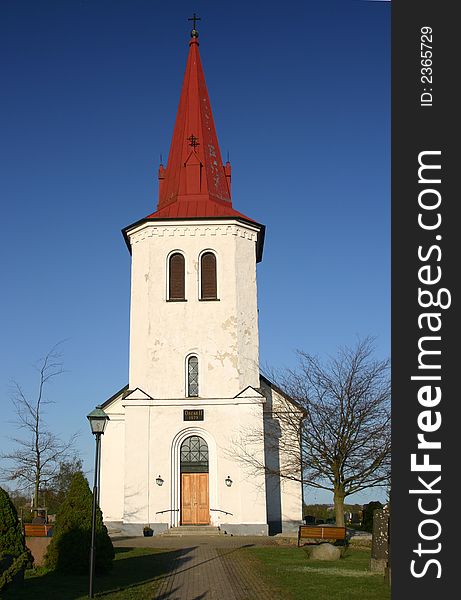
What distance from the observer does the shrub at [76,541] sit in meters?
15.8

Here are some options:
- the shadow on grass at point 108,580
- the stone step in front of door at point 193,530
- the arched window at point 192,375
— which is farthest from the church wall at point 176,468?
the shadow on grass at point 108,580

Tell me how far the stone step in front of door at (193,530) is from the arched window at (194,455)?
2.24 meters

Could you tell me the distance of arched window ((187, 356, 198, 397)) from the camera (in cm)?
2981

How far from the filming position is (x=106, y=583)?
14812 mm

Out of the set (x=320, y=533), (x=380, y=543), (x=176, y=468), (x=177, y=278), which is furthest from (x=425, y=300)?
(x=177, y=278)

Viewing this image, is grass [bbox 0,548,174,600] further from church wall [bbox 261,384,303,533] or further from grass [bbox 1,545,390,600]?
church wall [bbox 261,384,303,533]

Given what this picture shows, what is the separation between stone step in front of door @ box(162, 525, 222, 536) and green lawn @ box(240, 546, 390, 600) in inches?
238

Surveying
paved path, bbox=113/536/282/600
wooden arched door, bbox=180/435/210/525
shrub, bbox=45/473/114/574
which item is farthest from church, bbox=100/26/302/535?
shrub, bbox=45/473/114/574

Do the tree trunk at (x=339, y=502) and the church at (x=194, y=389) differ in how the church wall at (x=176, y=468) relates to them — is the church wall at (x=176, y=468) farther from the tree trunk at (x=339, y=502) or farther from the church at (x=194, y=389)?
the tree trunk at (x=339, y=502)

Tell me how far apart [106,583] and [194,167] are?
21569mm

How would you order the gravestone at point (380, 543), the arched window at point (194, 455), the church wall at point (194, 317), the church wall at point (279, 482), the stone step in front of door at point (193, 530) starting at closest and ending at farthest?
the gravestone at point (380, 543), the stone step in front of door at point (193, 530), the arched window at point (194, 455), the church wall at point (194, 317), the church wall at point (279, 482)

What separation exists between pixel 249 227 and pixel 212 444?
958cm

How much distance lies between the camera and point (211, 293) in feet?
100

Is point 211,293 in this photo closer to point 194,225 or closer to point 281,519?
point 194,225
